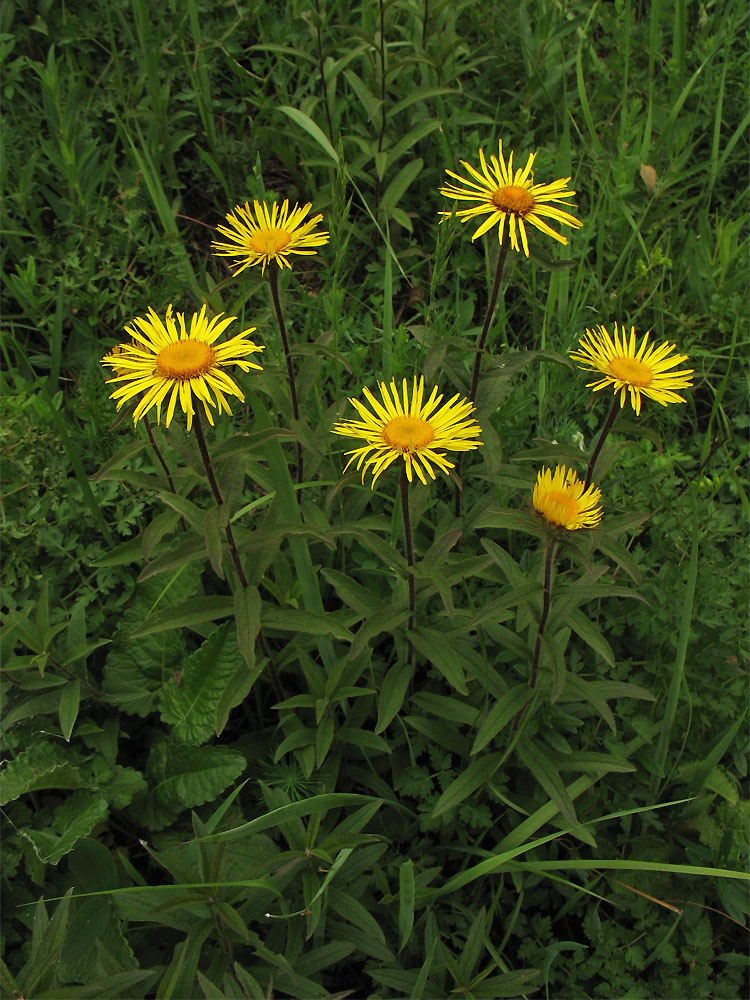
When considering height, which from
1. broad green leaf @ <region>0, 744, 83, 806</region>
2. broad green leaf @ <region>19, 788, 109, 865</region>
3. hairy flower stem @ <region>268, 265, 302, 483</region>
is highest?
hairy flower stem @ <region>268, 265, 302, 483</region>

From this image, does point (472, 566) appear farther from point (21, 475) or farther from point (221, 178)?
point (221, 178)

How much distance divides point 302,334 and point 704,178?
1.65 m

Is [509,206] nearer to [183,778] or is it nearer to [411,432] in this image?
[411,432]

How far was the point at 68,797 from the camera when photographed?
74.3 inches

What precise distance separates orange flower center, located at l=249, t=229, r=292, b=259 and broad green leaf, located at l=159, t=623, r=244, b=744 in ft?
2.86

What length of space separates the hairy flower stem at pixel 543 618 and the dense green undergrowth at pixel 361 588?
22mm

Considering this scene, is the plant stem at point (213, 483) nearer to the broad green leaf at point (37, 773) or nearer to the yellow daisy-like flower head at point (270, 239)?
the yellow daisy-like flower head at point (270, 239)

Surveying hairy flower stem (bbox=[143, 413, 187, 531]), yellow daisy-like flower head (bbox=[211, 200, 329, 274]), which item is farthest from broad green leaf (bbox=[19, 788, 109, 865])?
yellow daisy-like flower head (bbox=[211, 200, 329, 274])

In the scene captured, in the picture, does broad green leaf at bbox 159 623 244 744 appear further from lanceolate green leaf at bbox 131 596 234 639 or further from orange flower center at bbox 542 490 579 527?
orange flower center at bbox 542 490 579 527

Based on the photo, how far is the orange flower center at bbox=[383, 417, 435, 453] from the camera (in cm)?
151

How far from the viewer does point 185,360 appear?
4.85 ft

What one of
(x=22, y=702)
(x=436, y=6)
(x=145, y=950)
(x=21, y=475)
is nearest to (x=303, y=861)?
(x=145, y=950)

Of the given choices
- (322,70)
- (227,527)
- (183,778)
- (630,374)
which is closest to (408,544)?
(227,527)

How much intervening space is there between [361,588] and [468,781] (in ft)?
1.63
